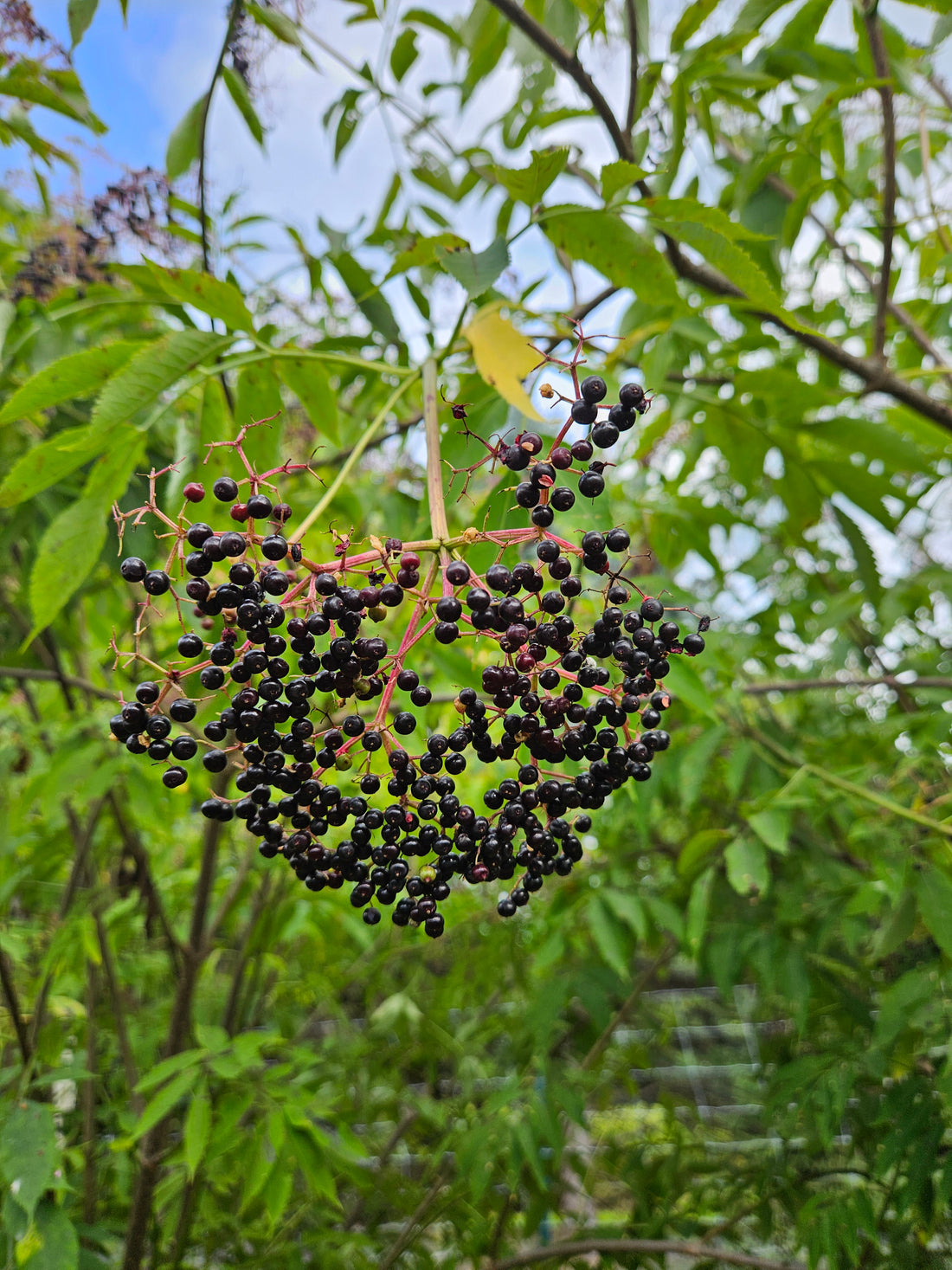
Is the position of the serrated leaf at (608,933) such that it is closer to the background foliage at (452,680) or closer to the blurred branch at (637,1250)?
the background foliage at (452,680)

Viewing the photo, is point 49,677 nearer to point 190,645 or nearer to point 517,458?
point 190,645

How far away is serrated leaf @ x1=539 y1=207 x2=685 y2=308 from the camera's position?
3.49 ft

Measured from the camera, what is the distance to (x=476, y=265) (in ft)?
3.24

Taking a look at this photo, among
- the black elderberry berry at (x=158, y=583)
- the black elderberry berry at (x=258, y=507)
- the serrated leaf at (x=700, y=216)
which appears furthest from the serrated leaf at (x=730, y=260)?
the black elderberry berry at (x=158, y=583)

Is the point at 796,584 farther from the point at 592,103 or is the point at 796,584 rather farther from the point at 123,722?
the point at 123,722

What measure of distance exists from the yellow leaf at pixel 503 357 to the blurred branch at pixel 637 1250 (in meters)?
1.65

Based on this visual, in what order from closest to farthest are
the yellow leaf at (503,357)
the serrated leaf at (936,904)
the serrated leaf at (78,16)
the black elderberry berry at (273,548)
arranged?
the black elderberry berry at (273,548) < the yellow leaf at (503,357) < the serrated leaf at (78,16) < the serrated leaf at (936,904)

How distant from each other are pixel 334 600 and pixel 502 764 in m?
1.08

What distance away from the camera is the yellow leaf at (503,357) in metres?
0.88

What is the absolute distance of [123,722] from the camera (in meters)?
0.82

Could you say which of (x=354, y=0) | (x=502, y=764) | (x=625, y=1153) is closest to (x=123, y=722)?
(x=502, y=764)

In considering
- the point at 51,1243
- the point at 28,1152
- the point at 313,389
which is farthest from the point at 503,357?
the point at 51,1243

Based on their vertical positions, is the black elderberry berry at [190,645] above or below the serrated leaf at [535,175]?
below

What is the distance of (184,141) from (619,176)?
35.6 inches
